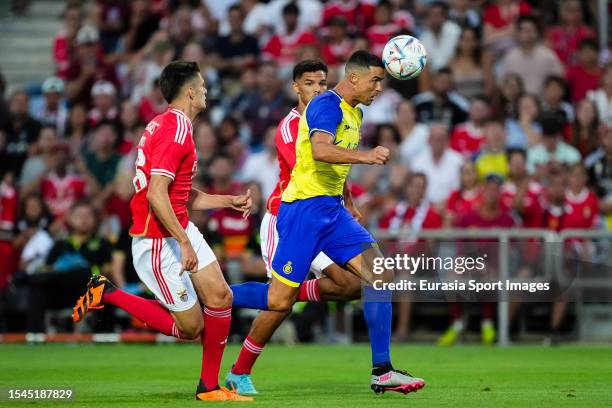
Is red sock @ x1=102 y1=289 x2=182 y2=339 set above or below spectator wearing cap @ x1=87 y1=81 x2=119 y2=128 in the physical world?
below

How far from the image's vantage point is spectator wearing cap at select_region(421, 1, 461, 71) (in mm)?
19172

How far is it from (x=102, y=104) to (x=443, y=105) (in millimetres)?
5828

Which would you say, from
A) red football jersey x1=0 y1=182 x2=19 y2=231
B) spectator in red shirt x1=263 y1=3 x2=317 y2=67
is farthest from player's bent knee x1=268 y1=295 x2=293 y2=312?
spectator in red shirt x1=263 y1=3 x2=317 y2=67

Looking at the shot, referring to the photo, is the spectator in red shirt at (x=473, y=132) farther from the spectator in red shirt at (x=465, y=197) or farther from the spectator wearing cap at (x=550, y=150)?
the spectator in red shirt at (x=465, y=197)

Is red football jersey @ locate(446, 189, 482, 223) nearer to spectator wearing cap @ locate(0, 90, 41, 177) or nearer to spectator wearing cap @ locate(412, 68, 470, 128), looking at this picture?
spectator wearing cap @ locate(412, 68, 470, 128)

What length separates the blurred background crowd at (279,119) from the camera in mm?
16938

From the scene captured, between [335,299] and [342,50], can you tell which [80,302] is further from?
[342,50]

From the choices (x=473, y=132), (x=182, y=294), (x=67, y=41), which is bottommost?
(x=182, y=294)

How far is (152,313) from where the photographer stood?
31.1 feet

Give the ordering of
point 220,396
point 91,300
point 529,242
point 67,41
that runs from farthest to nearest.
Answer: point 67,41
point 529,242
point 91,300
point 220,396

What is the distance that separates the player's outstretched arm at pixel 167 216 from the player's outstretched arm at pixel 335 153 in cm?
112

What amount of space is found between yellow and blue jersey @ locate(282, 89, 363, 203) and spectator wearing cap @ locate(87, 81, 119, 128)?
11.0 metres

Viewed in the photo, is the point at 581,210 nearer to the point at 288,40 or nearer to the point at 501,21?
the point at 501,21

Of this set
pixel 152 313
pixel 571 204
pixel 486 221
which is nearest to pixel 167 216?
pixel 152 313
